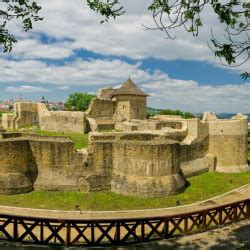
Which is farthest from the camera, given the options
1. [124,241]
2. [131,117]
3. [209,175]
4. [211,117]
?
[131,117]

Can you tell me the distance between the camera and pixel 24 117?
4722cm

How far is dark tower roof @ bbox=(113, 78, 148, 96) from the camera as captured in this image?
4450 cm

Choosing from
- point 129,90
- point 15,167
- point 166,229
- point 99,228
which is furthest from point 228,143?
point 99,228

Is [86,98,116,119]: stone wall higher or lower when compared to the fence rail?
higher

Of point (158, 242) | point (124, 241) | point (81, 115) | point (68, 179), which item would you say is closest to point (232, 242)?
point (158, 242)

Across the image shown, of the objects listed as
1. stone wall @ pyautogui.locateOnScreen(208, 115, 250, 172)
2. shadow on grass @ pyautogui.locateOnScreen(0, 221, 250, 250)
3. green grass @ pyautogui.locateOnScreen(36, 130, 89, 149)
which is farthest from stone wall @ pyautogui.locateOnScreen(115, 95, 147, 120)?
shadow on grass @ pyautogui.locateOnScreen(0, 221, 250, 250)

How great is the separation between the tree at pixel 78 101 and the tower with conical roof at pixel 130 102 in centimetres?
2720

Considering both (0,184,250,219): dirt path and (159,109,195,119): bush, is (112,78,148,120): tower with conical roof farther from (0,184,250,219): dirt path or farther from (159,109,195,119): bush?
(159,109,195,119): bush

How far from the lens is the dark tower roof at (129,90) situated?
146 feet

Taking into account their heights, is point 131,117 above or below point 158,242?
above

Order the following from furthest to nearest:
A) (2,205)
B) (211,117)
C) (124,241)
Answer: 1. (211,117)
2. (2,205)
3. (124,241)

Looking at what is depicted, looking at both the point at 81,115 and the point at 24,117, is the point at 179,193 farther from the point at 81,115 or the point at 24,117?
the point at 24,117

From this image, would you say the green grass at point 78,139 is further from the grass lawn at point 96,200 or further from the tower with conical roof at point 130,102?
the grass lawn at point 96,200

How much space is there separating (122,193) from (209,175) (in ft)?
28.1
